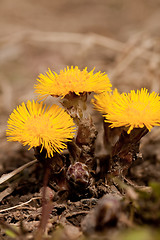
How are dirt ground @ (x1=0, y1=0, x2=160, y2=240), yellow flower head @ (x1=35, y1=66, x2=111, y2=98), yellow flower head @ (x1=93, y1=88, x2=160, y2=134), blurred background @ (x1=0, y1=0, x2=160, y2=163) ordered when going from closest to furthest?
dirt ground @ (x1=0, y1=0, x2=160, y2=240)
yellow flower head @ (x1=93, y1=88, x2=160, y2=134)
yellow flower head @ (x1=35, y1=66, x2=111, y2=98)
blurred background @ (x1=0, y1=0, x2=160, y2=163)

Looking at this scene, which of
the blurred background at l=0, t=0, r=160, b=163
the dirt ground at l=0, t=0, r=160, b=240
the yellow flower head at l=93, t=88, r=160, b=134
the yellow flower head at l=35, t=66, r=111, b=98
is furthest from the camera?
the blurred background at l=0, t=0, r=160, b=163

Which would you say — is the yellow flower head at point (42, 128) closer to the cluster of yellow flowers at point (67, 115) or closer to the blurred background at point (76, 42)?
the cluster of yellow flowers at point (67, 115)

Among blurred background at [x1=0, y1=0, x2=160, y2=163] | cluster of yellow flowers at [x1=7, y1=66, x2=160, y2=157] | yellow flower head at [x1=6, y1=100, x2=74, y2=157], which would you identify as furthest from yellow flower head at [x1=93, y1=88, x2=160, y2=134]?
blurred background at [x1=0, y1=0, x2=160, y2=163]

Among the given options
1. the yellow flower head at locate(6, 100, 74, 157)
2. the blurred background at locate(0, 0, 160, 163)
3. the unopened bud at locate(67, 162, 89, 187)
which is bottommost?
the unopened bud at locate(67, 162, 89, 187)

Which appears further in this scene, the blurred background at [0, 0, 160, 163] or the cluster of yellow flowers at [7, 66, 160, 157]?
the blurred background at [0, 0, 160, 163]

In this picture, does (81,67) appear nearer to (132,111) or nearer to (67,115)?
(67,115)

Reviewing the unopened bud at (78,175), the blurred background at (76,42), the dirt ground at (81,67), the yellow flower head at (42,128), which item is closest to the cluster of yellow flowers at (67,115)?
the yellow flower head at (42,128)

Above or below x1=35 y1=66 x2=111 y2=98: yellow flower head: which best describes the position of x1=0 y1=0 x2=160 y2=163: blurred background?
above

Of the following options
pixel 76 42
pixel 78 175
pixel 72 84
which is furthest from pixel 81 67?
pixel 78 175

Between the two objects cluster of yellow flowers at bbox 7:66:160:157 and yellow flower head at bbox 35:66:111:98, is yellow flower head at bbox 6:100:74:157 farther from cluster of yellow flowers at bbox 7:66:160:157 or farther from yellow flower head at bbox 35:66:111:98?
yellow flower head at bbox 35:66:111:98
